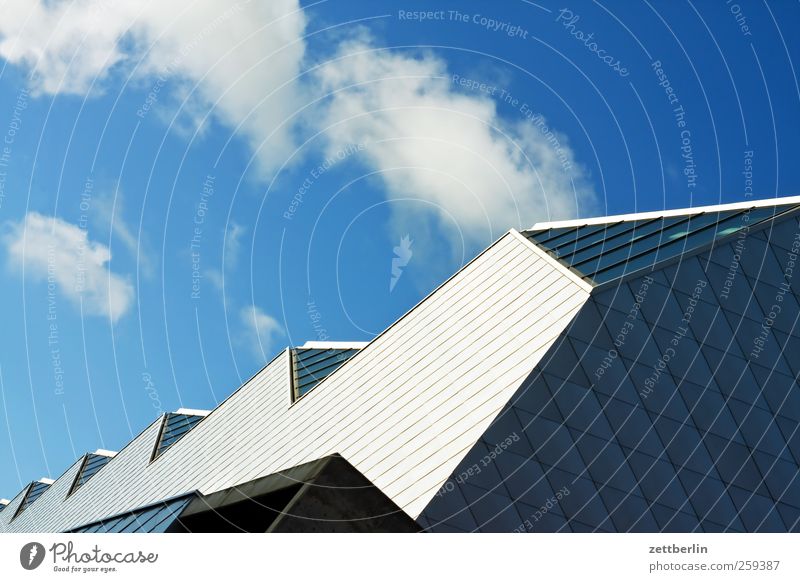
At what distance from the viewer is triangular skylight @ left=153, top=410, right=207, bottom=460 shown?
68.4 metres

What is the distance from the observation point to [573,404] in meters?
29.9

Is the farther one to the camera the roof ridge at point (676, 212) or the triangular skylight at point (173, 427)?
the triangular skylight at point (173, 427)

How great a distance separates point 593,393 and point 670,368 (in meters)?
4.19

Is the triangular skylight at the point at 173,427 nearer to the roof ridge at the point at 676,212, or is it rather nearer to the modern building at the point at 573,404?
the modern building at the point at 573,404

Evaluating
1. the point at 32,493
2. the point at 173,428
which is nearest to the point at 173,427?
the point at 173,428

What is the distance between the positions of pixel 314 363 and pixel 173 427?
2213cm

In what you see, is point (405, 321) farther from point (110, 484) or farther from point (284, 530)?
point (110, 484)

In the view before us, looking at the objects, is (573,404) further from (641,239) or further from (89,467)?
(89,467)

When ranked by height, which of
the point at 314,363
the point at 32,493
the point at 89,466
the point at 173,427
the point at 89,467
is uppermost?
the point at 32,493

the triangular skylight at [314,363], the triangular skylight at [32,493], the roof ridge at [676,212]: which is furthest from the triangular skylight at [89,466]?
the roof ridge at [676,212]

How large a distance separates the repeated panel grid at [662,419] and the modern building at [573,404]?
→ 0.07 metres

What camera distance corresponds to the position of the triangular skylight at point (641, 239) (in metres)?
35.1

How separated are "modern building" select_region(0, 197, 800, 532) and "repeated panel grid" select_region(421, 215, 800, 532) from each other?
0.07 meters
